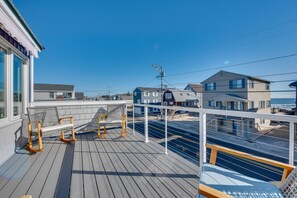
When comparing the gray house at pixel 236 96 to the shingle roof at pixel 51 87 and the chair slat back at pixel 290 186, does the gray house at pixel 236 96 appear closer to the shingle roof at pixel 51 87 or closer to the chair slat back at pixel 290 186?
the chair slat back at pixel 290 186

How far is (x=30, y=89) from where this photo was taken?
374 cm

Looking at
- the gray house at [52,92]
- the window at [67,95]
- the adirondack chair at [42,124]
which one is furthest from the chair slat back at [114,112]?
the window at [67,95]

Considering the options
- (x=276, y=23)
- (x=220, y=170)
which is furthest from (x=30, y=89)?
(x=276, y=23)

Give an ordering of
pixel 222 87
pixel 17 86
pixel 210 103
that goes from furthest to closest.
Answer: pixel 210 103 → pixel 222 87 → pixel 17 86

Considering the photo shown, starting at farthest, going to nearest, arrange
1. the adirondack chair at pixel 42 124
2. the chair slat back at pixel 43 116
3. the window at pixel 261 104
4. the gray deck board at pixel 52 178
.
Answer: the window at pixel 261 104 → the chair slat back at pixel 43 116 → the adirondack chair at pixel 42 124 → the gray deck board at pixel 52 178

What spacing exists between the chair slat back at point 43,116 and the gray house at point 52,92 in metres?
23.2

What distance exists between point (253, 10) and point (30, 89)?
1127cm

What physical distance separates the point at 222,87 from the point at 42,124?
16.6 m

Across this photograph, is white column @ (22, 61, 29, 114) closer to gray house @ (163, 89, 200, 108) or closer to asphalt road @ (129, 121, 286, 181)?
asphalt road @ (129, 121, 286, 181)

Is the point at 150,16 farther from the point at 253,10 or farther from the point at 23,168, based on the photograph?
the point at 23,168

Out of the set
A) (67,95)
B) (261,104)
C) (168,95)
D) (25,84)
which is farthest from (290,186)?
(67,95)

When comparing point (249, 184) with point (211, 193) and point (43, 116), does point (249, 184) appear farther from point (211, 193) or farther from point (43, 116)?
point (43, 116)

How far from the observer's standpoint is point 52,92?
2428 centimetres

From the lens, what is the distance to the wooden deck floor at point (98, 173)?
1.63 m
